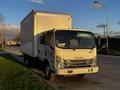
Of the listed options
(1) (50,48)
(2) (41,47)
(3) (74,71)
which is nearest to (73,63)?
(3) (74,71)

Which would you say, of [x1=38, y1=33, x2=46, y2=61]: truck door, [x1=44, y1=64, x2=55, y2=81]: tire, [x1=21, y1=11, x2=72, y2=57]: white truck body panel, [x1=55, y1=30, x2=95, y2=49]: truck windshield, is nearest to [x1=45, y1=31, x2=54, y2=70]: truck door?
[x1=55, y1=30, x2=95, y2=49]: truck windshield

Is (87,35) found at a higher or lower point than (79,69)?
higher

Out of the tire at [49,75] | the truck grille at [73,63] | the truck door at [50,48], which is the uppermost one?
the truck door at [50,48]

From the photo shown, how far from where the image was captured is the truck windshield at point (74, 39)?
44.9 feet

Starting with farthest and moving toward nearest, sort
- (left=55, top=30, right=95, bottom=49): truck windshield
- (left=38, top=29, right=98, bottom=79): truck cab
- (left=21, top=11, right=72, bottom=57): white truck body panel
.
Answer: (left=21, top=11, right=72, bottom=57): white truck body panel < (left=55, top=30, right=95, bottom=49): truck windshield < (left=38, top=29, right=98, bottom=79): truck cab

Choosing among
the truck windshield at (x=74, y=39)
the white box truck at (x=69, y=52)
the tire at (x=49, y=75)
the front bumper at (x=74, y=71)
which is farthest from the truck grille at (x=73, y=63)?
the tire at (x=49, y=75)

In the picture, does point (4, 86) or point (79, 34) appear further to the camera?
point (79, 34)

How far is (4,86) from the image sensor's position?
12.6 meters

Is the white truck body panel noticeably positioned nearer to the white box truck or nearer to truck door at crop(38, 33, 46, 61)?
truck door at crop(38, 33, 46, 61)

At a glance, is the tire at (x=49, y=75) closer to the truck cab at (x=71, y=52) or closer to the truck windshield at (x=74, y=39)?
the truck cab at (x=71, y=52)

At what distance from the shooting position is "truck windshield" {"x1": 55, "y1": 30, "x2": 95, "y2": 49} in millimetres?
13695

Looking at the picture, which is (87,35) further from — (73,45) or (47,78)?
(47,78)

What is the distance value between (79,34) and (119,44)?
140 feet

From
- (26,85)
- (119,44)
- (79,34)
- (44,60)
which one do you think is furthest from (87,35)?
(119,44)
